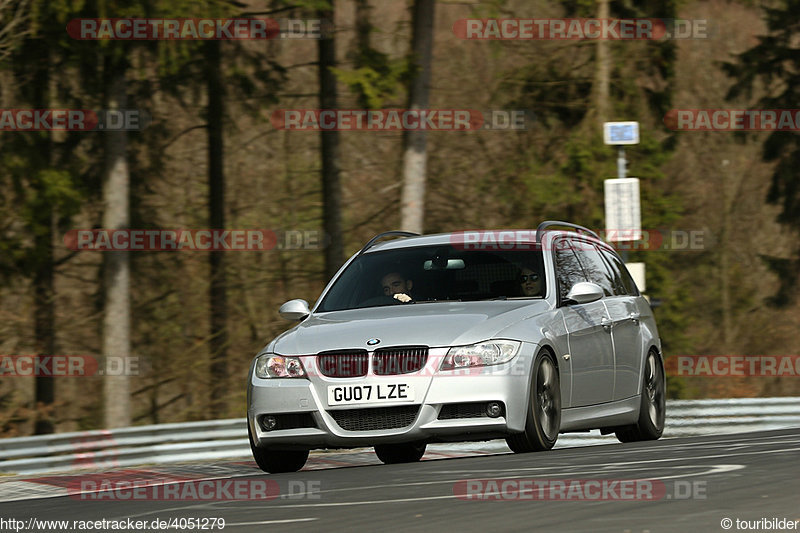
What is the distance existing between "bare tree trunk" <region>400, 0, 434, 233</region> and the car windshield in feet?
37.4

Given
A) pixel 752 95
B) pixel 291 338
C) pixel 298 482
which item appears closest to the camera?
pixel 298 482

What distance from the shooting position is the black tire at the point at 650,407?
12.3 meters

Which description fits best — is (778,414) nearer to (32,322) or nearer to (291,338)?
(291,338)

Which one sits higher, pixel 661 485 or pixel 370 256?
pixel 370 256

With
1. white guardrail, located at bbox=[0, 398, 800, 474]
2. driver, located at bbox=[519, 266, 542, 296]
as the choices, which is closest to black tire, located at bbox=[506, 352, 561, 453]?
driver, located at bbox=[519, 266, 542, 296]

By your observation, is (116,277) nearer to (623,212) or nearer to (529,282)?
(623,212)

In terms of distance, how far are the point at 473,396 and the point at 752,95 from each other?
24475mm

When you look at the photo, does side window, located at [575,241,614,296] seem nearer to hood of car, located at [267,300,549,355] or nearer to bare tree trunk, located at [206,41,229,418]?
hood of car, located at [267,300,549,355]

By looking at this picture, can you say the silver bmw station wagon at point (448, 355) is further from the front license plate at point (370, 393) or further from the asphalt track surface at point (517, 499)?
the asphalt track surface at point (517, 499)

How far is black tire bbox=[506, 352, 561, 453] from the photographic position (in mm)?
9633

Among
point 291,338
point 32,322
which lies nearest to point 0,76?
point 32,322

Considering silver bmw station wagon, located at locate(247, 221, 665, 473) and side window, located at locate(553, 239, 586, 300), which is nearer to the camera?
silver bmw station wagon, located at locate(247, 221, 665, 473)

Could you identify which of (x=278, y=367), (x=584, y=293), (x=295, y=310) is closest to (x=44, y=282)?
(x=295, y=310)

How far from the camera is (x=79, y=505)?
7996 mm
